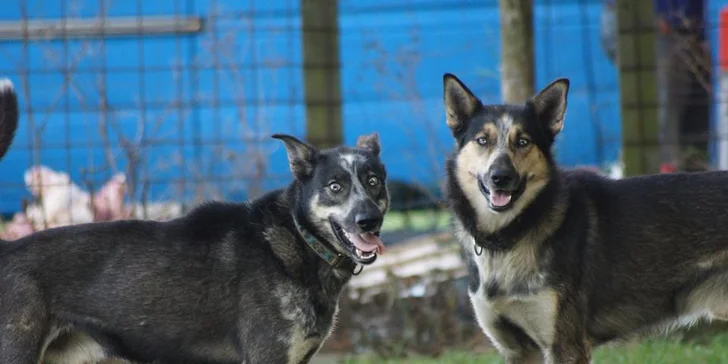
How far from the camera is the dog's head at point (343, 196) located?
5035 mm

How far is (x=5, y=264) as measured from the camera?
16.3ft

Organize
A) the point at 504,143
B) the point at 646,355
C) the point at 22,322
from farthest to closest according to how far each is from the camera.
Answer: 1. the point at 646,355
2. the point at 504,143
3. the point at 22,322

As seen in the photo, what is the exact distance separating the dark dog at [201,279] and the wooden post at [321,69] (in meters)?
2.19

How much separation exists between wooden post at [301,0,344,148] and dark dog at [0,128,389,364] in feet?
7.18

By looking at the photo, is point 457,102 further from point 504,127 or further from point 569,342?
point 569,342

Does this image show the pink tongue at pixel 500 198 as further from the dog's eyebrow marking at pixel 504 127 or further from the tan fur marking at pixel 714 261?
the tan fur marking at pixel 714 261

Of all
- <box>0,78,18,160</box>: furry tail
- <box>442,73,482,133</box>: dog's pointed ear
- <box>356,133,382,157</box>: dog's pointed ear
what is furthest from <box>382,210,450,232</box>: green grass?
<box>0,78,18,160</box>: furry tail

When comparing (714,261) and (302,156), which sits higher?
(302,156)

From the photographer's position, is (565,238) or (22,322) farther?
(565,238)

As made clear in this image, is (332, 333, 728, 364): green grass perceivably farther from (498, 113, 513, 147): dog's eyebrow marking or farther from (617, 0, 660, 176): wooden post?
(498, 113, 513, 147): dog's eyebrow marking

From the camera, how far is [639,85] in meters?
7.41

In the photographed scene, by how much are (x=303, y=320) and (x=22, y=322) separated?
1156mm

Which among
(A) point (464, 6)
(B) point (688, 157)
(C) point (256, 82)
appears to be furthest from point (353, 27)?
(B) point (688, 157)

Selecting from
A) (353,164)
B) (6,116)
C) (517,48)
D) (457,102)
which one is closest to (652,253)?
(457,102)
